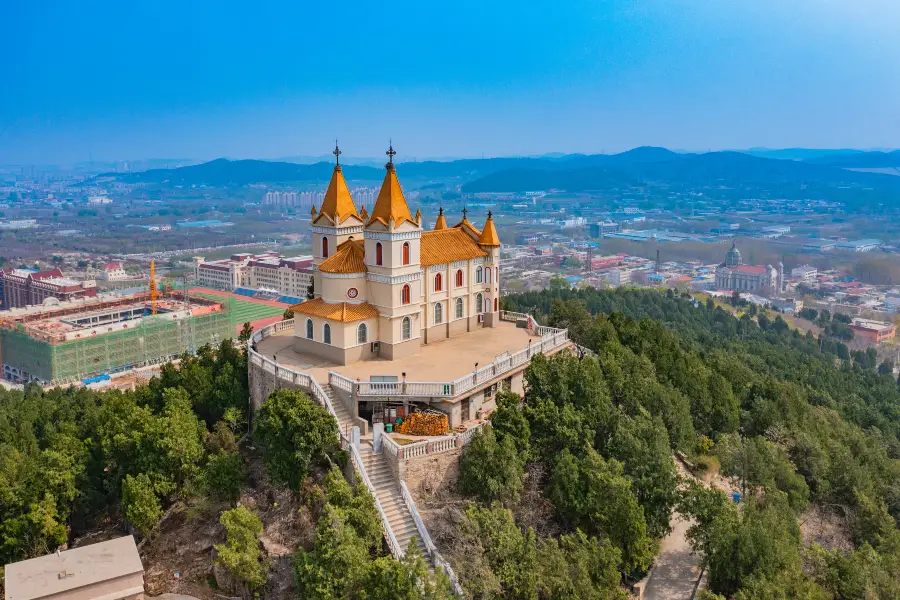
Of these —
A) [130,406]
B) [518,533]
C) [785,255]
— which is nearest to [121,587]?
[130,406]

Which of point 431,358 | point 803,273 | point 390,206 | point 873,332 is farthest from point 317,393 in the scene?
point 803,273

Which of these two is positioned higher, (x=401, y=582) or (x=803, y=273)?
(x=401, y=582)

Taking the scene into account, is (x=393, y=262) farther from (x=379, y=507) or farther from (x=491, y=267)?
(x=379, y=507)

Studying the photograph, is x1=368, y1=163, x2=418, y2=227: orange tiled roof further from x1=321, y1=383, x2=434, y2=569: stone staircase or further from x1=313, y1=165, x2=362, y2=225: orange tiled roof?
x1=321, y1=383, x2=434, y2=569: stone staircase

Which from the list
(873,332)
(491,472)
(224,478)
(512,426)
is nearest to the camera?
(491,472)

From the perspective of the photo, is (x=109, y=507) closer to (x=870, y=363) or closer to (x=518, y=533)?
(x=518, y=533)

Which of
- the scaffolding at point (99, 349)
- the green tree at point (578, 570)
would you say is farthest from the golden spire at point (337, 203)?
the scaffolding at point (99, 349)
